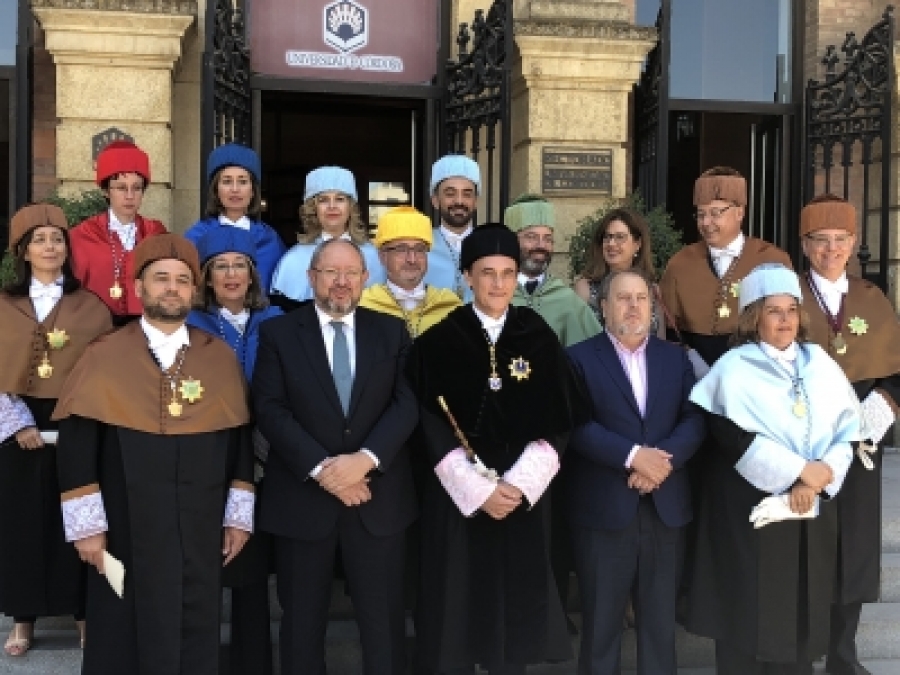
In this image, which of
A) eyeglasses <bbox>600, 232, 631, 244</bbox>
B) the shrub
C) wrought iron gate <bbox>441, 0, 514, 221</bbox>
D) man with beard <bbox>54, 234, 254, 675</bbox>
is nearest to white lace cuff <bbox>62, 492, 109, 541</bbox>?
man with beard <bbox>54, 234, 254, 675</bbox>

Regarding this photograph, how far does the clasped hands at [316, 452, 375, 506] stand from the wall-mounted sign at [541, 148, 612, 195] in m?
4.55

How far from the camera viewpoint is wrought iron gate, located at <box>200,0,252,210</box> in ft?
23.0

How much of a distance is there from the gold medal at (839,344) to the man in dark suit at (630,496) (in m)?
0.89

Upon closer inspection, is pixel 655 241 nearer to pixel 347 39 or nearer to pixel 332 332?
pixel 347 39

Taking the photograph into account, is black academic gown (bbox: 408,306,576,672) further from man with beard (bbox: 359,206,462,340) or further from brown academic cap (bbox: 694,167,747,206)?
brown academic cap (bbox: 694,167,747,206)

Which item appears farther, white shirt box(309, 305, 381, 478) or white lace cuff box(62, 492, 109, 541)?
white shirt box(309, 305, 381, 478)

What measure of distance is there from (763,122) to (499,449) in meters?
6.76

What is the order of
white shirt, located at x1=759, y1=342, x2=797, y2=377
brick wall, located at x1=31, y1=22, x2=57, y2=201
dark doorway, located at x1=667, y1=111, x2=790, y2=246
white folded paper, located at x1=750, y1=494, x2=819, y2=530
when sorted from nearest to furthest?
white folded paper, located at x1=750, y1=494, x2=819, y2=530, white shirt, located at x1=759, y1=342, x2=797, y2=377, brick wall, located at x1=31, y1=22, x2=57, y2=201, dark doorway, located at x1=667, y1=111, x2=790, y2=246

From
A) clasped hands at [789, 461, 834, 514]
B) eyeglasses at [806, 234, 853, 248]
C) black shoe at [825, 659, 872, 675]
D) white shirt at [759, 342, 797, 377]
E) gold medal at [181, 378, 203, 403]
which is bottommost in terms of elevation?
black shoe at [825, 659, 872, 675]

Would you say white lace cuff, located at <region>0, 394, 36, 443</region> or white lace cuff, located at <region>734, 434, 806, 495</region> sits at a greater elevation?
white lace cuff, located at <region>0, 394, 36, 443</region>

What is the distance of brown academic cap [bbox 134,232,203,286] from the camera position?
3838 mm

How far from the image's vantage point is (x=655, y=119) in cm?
834

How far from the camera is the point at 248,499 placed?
3.91 m

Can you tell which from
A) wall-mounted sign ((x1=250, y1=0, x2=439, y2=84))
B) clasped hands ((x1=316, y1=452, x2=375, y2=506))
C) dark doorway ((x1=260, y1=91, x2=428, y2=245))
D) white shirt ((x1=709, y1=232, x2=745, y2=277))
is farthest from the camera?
dark doorway ((x1=260, y1=91, x2=428, y2=245))
